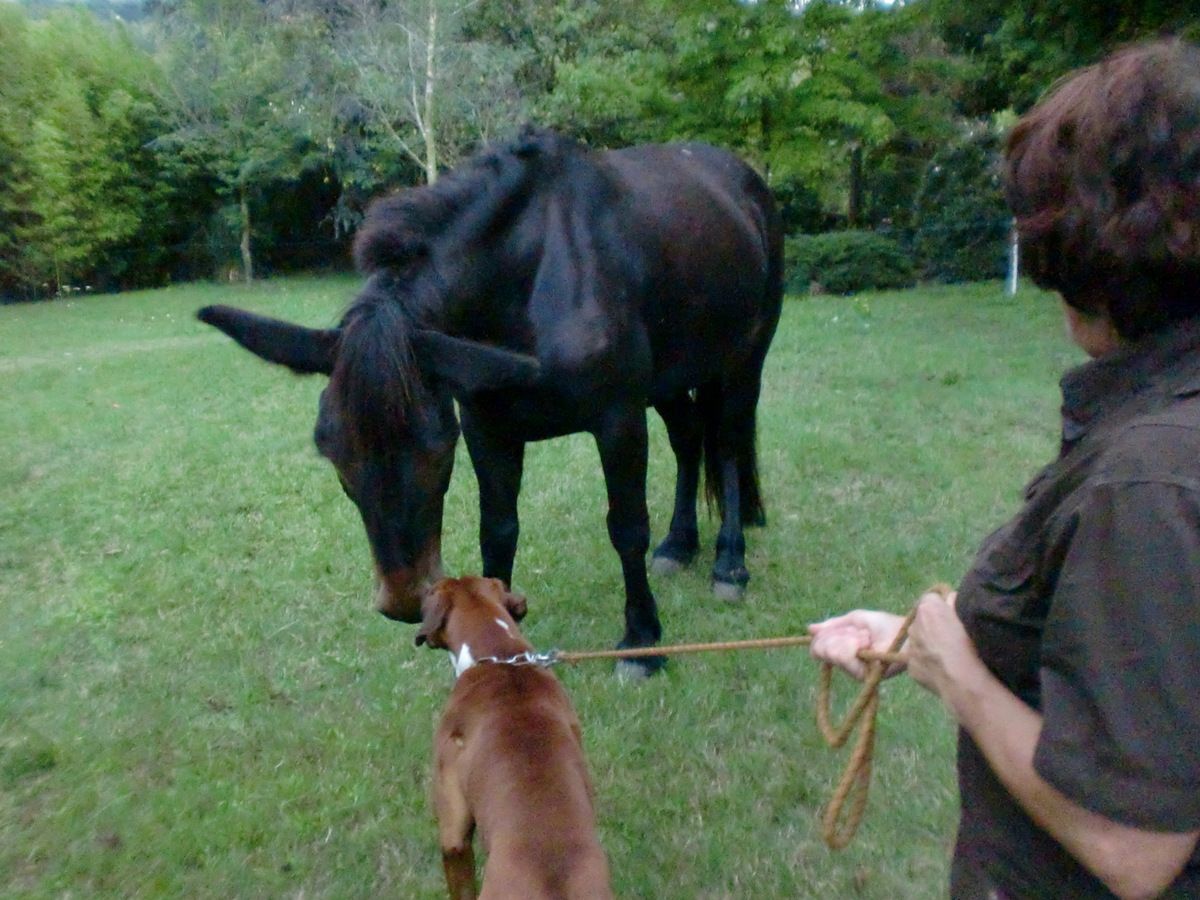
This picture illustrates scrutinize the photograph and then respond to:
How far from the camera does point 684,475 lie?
5.73 metres

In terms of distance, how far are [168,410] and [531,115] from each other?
1406cm

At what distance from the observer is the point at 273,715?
13.1 ft

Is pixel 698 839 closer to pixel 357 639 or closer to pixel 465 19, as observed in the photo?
pixel 357 639

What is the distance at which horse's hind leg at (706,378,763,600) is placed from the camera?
5.21m

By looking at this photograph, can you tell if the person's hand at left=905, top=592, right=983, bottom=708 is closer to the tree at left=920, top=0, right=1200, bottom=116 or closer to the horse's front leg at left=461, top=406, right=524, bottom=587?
the horse's front leg at left=461, top=406, right=524, bottom=587

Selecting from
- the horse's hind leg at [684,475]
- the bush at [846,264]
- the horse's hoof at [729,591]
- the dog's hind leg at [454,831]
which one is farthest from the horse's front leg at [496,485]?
the bush at [846,264]

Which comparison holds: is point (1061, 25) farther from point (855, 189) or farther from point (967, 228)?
point (855, 189)

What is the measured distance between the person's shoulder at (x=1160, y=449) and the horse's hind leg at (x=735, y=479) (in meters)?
4.05

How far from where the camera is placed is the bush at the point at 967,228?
18.8m

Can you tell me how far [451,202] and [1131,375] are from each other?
9.16 ft

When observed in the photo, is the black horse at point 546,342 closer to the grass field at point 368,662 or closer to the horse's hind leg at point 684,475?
the horse's hind leg at point 684,475

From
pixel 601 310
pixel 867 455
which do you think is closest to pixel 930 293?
pixel 867 455

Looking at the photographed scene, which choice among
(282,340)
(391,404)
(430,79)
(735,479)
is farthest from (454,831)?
(430,79)

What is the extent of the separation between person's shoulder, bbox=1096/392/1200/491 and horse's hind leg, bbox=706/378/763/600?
13.3 feet
